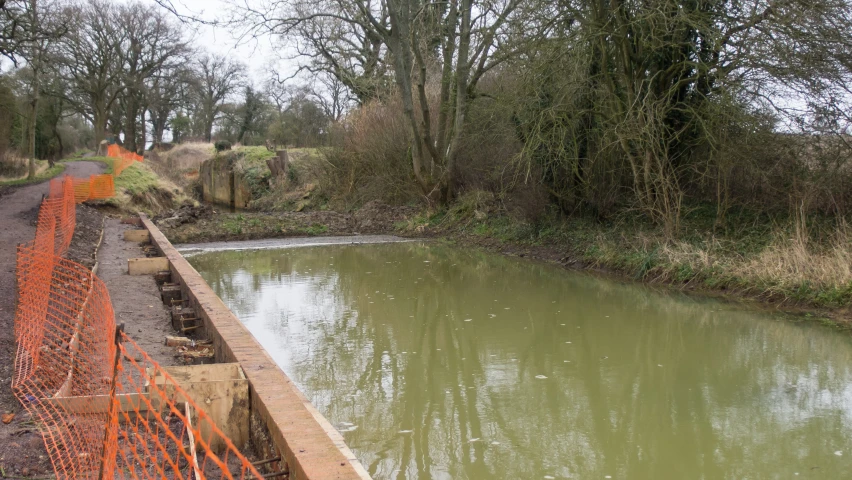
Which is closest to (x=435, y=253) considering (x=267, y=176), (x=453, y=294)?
(x=453, y=294)

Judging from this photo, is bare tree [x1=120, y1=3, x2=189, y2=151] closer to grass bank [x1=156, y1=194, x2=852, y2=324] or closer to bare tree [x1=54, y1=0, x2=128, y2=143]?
bare tree [x1=54, y1=0, x2=128, y2=143]

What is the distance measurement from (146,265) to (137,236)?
17.4ft

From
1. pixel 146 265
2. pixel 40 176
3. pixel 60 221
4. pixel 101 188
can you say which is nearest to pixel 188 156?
pixel 40 176

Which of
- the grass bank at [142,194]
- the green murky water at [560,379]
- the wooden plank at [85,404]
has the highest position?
the grass bank at [142,194]

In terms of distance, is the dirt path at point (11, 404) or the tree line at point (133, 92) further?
the tree line at point (133, 92)

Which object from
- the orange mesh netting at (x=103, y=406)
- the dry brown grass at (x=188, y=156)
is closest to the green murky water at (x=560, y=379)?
the orange mesh netting at (x=103, y=406)

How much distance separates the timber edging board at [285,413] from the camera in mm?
3545

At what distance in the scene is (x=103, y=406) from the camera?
4.52 m

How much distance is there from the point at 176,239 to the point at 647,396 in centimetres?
1530

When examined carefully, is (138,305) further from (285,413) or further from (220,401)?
(285,413)

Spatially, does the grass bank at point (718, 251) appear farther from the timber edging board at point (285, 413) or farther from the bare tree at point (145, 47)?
the bare tree at point (145, 47)

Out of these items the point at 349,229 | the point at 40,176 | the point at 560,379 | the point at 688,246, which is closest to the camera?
the point at 560,379

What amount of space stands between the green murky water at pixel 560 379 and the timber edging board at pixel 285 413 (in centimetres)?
85

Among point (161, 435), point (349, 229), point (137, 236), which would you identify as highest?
point (349, 229)
